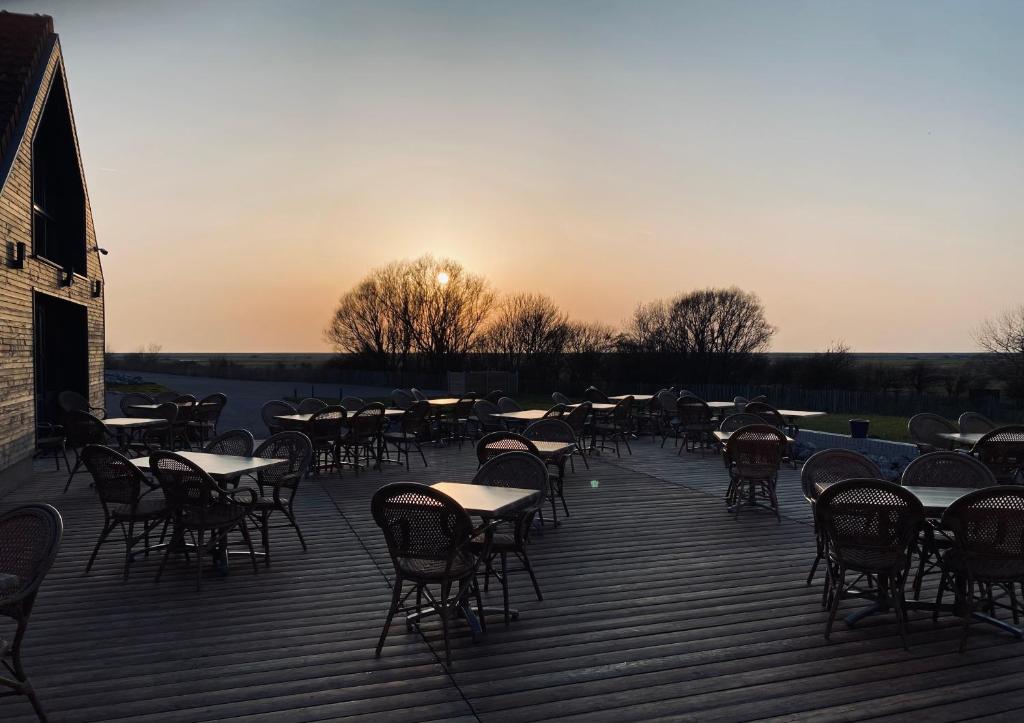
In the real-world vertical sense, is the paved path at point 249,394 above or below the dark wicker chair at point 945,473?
below

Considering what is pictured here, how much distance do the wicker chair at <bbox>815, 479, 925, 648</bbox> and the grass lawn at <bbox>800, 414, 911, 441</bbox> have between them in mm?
12706

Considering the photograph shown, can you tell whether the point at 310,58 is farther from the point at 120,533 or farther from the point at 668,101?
the point at 120,533

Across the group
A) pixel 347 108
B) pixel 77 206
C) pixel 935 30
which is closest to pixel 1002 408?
pixel 935 30

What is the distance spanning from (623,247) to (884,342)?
1360 cm

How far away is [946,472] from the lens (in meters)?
4.71

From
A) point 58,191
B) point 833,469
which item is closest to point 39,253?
point 58,191

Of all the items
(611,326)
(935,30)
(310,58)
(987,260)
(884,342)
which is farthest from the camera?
(611,326)

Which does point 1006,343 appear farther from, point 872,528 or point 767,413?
point 872,528

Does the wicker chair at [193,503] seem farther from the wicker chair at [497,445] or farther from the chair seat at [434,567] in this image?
the wicker chair at [497,445]

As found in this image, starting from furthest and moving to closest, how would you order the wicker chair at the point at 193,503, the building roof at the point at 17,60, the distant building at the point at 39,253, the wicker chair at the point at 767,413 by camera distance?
the wicker chair at the point at 767,413 → the building roof at the point at 17,60 → the distant building at the point at 39,253 → the wicker chair at the point at 193,503

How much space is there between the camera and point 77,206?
1236cm

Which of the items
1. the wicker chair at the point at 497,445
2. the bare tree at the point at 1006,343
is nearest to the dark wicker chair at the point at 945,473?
the wicker chair at the point at 497,445

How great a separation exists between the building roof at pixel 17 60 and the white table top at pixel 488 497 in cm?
754

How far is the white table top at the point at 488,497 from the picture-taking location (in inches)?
156
